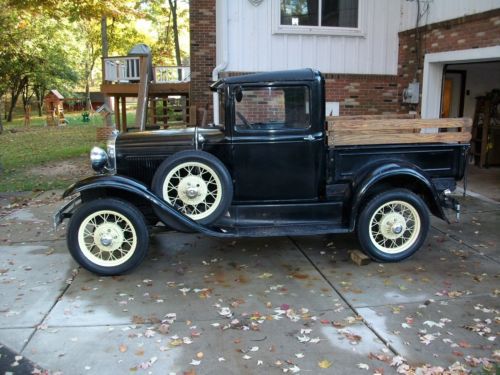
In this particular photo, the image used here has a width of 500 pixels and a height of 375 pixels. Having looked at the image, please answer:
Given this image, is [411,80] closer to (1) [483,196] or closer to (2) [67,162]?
(1) [483,196]

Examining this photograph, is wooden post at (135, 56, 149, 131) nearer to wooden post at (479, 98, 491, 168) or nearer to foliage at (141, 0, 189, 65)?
wooden post at (479, 98, 491, 168)

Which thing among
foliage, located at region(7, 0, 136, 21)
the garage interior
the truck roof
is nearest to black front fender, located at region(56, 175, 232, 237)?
the truck roof

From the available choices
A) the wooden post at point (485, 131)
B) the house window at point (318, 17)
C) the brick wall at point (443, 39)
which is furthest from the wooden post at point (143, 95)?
the wooden post at point (485, 131)

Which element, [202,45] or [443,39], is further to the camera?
[202,45]

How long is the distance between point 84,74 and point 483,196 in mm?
40478

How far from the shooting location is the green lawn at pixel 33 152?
9.82 metres

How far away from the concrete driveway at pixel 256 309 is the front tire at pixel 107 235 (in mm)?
148

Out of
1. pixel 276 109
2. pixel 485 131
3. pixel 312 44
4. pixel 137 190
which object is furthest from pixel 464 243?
pixel 312 44

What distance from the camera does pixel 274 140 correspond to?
512 centimetres

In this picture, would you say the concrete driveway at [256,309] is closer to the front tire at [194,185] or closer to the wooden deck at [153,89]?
the front tire at [194,185]

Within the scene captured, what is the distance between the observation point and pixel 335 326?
3.83 m

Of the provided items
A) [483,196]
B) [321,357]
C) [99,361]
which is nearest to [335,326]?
[321,357]

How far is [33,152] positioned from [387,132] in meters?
12.3

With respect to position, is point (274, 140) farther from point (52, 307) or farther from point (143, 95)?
point (143, 95)
